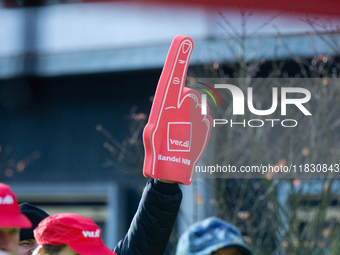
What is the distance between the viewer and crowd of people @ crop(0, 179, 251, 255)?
1582 mm

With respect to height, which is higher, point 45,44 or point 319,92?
point 45,44

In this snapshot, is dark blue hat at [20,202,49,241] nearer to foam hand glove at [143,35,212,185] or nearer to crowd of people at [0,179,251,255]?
crowd of people at [0,179,251,255]

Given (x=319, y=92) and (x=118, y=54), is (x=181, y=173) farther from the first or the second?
(x=118, y=54)

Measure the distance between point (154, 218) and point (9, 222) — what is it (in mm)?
557

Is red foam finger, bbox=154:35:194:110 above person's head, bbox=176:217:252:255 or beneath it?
above

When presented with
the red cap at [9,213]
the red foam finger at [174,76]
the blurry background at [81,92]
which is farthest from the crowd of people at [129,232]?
the blurry background at [81,92]

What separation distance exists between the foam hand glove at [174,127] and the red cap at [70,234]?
0.32 m

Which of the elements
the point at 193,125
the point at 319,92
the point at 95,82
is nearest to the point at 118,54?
the point at 95,82

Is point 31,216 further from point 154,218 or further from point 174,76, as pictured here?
point 174,76

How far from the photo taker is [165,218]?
1854 mm

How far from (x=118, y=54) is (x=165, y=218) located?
4.51 meters

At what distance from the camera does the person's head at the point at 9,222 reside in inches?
63.8

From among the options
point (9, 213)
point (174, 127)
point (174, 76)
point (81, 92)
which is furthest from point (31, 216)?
point (81, 92)

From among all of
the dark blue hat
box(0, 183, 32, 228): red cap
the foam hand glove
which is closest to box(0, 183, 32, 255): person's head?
box(0, 183, 32, 228): red cap
